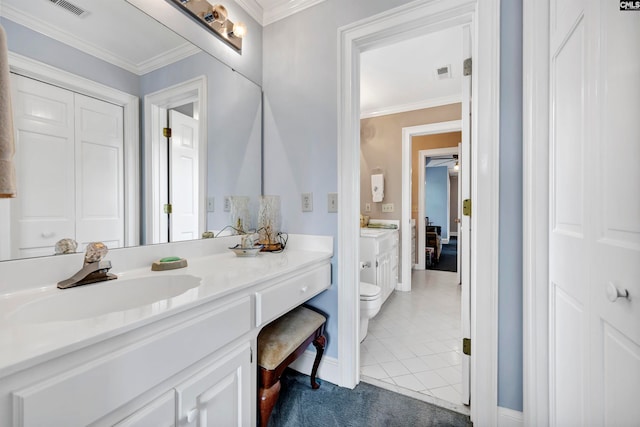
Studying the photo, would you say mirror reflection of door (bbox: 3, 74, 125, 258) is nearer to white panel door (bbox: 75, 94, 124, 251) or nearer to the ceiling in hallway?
white panel door (bbox: 75, 94, 124, 251)

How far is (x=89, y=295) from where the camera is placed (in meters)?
0.92

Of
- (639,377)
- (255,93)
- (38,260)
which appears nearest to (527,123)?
(639,377)

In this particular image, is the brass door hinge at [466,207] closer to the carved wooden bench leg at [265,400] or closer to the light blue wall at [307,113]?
the light blue wall at [307,113]

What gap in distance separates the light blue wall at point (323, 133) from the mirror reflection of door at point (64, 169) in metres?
0.91

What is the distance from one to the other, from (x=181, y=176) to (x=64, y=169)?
0.51 metres

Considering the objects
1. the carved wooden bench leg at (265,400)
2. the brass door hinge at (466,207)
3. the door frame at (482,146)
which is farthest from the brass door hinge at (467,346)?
the carved wooden bench leg at (265,400)

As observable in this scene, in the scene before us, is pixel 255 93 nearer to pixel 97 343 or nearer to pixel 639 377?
pixel 97 343

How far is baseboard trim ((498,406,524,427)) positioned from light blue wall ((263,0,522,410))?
0.03m

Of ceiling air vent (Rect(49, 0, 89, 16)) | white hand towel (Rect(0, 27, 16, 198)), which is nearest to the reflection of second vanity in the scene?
white hand towel (Rect(0, 27, 16, 198))

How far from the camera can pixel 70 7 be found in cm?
102

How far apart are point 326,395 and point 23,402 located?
1.38 m

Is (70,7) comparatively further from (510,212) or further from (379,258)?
(379,258)

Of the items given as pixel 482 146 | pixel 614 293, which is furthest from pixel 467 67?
pixel 614 293

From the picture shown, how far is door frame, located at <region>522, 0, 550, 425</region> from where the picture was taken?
1.11m
